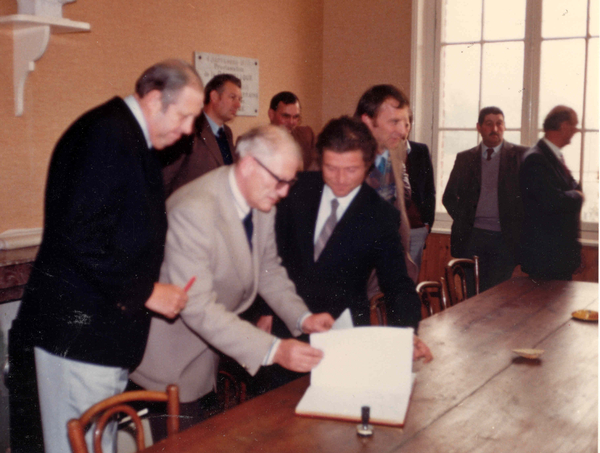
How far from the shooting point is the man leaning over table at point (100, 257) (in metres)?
1.64

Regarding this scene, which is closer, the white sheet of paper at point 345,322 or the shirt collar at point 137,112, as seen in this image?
→ the white sheet of paper at point 345,322

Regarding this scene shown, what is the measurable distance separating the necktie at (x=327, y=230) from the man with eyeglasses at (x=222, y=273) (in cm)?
24

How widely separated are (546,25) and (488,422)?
4.19 m

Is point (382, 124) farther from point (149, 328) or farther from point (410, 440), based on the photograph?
point (410, 440)

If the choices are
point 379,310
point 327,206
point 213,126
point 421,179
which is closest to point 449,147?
point 421,179

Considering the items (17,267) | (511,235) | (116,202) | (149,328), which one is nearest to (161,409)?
(149,328)

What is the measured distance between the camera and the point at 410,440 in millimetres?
1383

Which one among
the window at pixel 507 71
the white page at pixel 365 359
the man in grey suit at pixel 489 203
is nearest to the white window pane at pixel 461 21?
the window at pixel 507 71

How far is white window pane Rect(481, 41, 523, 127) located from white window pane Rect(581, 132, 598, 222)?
22.5 inches

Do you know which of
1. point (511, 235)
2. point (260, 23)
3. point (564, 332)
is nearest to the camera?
point (564, 332)

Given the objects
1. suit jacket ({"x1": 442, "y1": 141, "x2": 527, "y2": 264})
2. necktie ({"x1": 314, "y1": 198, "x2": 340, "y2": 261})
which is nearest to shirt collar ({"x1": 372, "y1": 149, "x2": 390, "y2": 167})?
necktie ({"x1": 314, "y1": 198, "x2": 340, "y2": 261})

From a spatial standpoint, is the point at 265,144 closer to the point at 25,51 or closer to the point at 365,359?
the point at 365,359

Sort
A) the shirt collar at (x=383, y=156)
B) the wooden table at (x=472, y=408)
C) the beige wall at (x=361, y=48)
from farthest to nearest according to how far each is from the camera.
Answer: the beige wall at (x=361, y=48) < the shirt collar at (x=383, y=156) < the wooden table at (x=472, y=408)

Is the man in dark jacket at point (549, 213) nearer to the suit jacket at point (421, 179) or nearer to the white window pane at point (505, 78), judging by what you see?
the suit jacket at point (421, 179)
